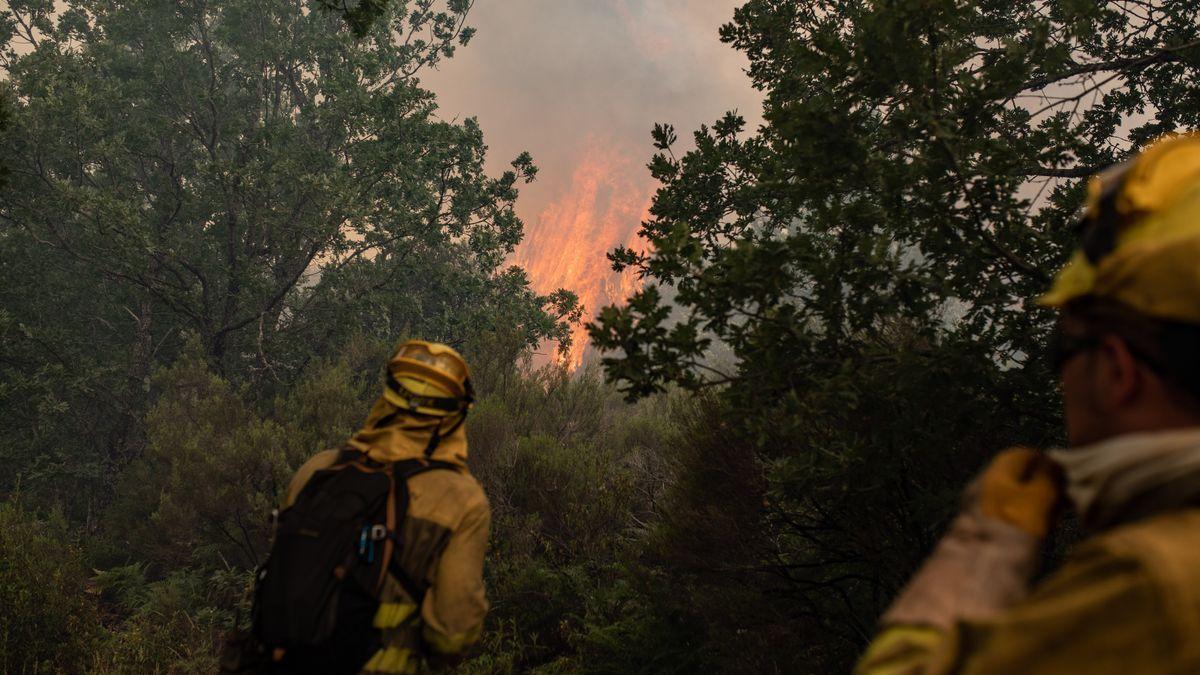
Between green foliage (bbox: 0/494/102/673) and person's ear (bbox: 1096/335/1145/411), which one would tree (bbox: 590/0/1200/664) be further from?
green foliage (bbox: 0/494/102/673)

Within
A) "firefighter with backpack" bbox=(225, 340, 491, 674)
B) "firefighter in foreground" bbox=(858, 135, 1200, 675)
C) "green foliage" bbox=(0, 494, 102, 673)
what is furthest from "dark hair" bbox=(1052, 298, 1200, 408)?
"green foliage" bbox=(0, 494, 102, 673)

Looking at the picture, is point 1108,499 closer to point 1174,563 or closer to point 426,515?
point 1174,563

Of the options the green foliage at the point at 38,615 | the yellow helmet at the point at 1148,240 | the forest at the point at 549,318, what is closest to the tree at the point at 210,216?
the forest at the point at 549,318

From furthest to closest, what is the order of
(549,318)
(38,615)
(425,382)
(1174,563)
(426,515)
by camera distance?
1. (549,318)
2. (38,615)
3. (425,382)
4. (426,515)
5. (1174,563)

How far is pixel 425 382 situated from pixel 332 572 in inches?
31.8

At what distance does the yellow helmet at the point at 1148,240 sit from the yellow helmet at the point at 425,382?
84.8 inches

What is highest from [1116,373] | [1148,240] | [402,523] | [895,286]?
[895,286]

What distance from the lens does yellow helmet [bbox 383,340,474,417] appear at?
2.61 metres

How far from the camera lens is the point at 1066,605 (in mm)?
659

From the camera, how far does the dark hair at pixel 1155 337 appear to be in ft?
2.48

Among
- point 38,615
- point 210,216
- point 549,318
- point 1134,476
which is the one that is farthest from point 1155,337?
point 210,216

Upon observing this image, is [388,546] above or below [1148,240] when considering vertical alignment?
below

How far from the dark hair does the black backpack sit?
7.32 feet

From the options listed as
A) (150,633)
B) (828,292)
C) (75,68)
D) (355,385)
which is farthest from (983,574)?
(75,68)
